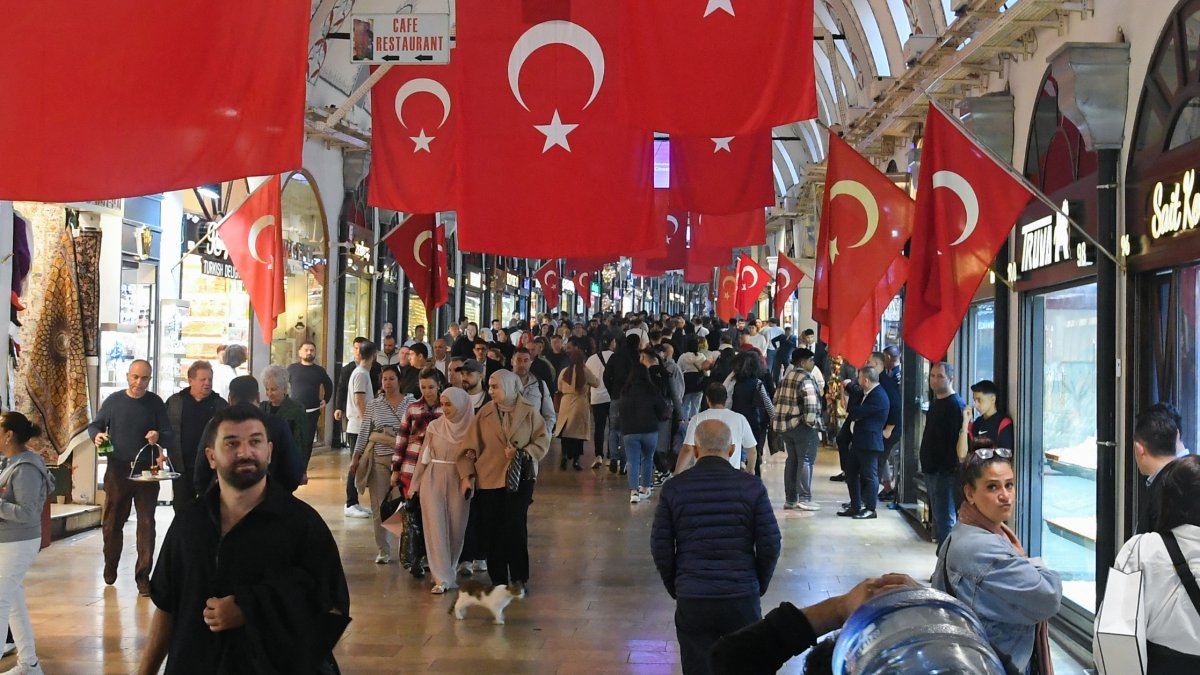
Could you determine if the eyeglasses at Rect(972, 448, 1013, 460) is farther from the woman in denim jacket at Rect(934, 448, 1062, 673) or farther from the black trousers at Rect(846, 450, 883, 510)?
the black trousers at Rect(846, 450, 883, 510)

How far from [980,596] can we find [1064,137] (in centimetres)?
604

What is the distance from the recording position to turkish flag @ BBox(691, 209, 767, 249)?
14.9 m

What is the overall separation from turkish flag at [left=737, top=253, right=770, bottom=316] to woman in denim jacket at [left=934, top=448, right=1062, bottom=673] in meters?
19.4

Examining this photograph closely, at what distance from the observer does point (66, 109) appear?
461cm

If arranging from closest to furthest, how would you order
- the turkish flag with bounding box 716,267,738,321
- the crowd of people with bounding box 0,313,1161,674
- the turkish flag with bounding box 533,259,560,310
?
the crowd of people with bounding box 0,313,1161,674
the turkish flag with bounding box 716,267,738,321
the turkish flag with bounding box 533,259,560,310

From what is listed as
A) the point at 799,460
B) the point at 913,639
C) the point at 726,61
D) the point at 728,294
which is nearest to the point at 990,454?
the point at 726,61

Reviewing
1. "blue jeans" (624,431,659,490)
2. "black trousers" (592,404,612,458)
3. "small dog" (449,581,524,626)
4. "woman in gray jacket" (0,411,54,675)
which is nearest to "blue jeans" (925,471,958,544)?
"small dog" (449,581,524,626)

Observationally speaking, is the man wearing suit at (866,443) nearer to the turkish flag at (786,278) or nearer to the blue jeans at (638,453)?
the blue jeans at (638,453)

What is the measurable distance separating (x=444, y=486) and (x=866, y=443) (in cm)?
560

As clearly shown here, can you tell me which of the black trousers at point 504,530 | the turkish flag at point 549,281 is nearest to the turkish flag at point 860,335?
the black trousers at point 504,530

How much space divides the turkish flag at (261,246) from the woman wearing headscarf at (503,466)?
1.74 metres

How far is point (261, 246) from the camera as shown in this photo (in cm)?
923

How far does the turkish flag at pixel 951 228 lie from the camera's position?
6836mm

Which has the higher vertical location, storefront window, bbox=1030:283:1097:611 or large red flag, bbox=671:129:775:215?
large red flag, bbox=671:129:775:215
